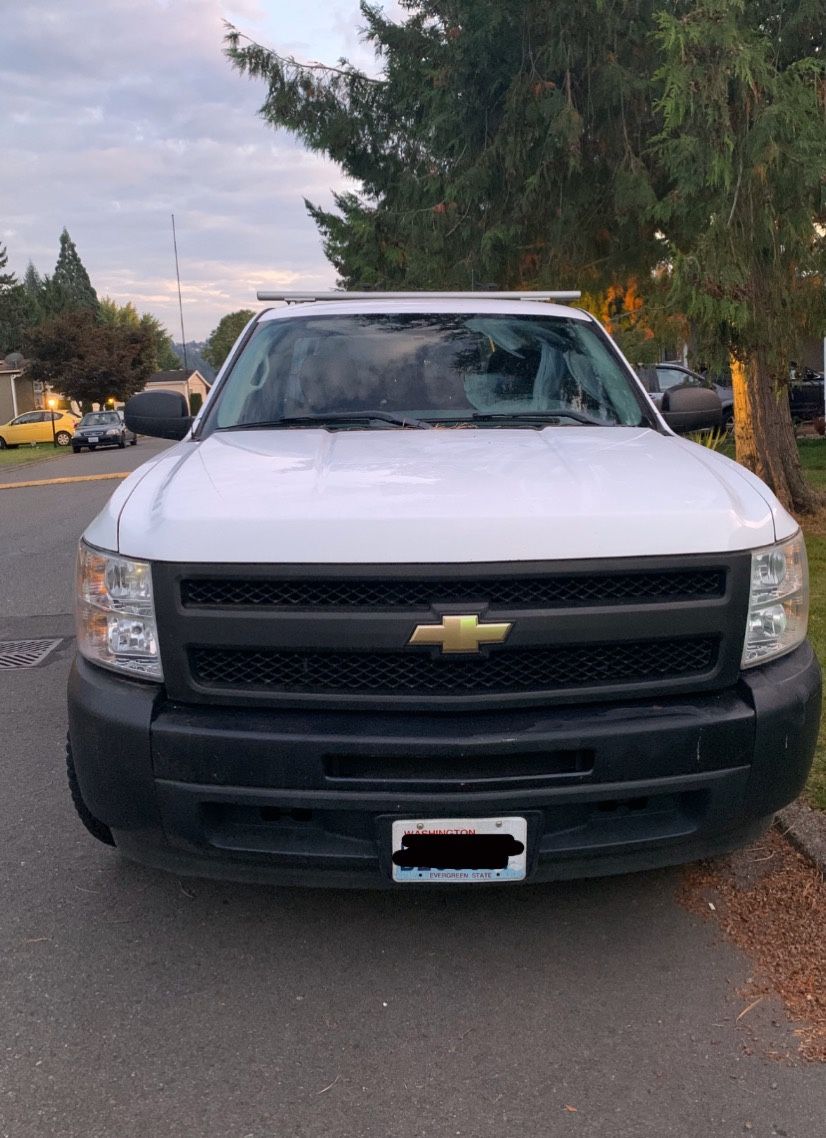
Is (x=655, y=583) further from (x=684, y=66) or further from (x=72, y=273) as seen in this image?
(x=72, y=273)

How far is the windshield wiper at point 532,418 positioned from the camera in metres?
4.01

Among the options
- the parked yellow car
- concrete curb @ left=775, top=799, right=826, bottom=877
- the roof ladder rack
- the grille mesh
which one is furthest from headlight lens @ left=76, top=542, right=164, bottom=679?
the parked yellow car

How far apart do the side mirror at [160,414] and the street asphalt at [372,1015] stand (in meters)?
1.78

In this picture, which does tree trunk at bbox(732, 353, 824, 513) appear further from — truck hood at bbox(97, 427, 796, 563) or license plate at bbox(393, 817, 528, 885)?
license plate at bbox(393, 817, 528, 885)

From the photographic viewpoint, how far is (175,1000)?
2.90 m

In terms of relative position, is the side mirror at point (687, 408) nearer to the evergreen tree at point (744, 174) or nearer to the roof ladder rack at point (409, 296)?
the roof ladder rack at point (409, 296)

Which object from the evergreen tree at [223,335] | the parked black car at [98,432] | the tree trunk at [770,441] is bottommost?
the evergreen tree at [223,335]

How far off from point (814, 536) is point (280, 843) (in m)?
7.73

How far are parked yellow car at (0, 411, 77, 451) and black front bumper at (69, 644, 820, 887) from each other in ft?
152

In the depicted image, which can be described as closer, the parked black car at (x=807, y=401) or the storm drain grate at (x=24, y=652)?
the storm drain grate at (x=24, y=652)

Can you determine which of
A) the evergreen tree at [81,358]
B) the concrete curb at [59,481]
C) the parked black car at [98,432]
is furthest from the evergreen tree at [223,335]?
the concrete curb at [59,481]

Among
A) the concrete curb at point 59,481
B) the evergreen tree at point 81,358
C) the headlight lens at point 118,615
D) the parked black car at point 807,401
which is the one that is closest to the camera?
the headlight lens at point 118,615

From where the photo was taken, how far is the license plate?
2.70 m

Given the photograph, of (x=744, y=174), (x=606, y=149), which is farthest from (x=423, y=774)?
(x=606, y=149)
